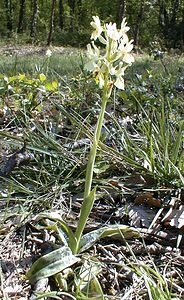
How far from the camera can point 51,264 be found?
1.36 metres

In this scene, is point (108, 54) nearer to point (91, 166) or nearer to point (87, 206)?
point (91, 166)

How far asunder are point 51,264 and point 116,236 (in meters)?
0.33

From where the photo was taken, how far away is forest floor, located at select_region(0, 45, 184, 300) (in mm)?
1354

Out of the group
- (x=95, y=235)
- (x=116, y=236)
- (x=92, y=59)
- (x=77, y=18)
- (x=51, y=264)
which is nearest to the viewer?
(x=92, y=59)

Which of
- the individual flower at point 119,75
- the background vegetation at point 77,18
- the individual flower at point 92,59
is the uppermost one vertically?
the individual flower at point 92,59

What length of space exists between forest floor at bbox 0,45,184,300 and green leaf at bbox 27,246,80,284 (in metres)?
0.03

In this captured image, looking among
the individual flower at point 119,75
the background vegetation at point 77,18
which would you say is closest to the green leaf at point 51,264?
the individual flower at point 119,75

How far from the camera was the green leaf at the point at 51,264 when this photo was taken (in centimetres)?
134

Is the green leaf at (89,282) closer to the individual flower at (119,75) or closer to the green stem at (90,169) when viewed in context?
the green stem at (90,169)

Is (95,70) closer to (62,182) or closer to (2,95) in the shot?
(62,182)

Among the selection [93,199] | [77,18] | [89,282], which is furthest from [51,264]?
[77,18]

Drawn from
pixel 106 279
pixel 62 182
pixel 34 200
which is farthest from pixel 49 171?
pixel 106 279

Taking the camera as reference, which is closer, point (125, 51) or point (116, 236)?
point (125, 51)

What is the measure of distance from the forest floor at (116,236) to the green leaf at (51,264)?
0.10ft
